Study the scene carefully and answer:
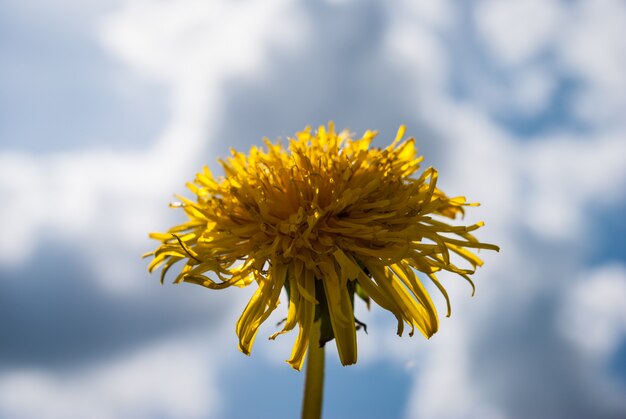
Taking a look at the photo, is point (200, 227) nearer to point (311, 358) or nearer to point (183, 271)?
point (183, 271)

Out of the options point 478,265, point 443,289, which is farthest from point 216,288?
point 478,265

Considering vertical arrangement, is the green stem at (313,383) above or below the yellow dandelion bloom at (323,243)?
below

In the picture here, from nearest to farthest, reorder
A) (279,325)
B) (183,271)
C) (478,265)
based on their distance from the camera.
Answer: (279,325), (183,271), (478,265)

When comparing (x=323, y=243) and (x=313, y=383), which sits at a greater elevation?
(x=323, y=243)

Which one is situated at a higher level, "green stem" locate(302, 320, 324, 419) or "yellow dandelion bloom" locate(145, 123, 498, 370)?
"yellow dandelion bloom" locate(145, 123, 498, 370)
